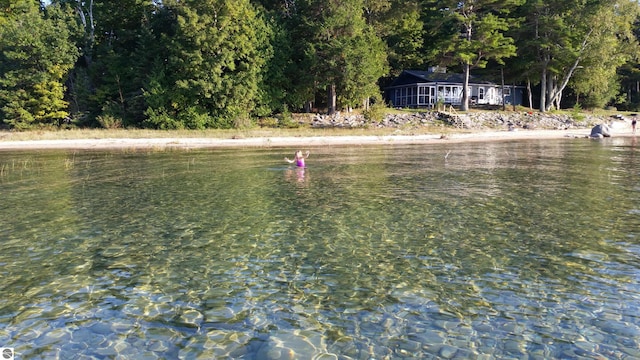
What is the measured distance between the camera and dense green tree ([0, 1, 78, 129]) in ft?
168

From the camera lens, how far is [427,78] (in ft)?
225

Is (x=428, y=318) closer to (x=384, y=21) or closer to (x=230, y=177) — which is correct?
(x=230, y=177)

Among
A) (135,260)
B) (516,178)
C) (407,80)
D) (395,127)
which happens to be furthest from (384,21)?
(135,260)

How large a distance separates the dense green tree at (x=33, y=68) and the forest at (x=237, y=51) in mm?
143

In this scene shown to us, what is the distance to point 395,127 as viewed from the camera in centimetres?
5259

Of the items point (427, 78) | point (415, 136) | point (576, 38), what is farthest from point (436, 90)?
point (415, 136)

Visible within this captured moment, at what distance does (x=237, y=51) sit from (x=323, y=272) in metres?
48.3

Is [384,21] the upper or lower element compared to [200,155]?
upper

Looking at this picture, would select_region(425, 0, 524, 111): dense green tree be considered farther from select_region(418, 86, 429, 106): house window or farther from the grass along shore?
the grass along shore

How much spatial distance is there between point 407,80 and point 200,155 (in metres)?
50.2

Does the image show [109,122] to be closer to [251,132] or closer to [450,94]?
[251,132]

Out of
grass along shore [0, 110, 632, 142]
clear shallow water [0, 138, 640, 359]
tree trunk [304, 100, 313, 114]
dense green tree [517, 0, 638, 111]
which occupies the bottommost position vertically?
clear shallow water [0, 138, 640, 359]

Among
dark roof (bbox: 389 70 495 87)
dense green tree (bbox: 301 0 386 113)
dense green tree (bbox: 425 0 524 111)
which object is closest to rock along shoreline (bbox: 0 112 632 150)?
dense green tree (bbox: 301 0 386 113)

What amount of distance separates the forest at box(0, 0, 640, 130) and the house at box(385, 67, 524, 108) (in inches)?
260
